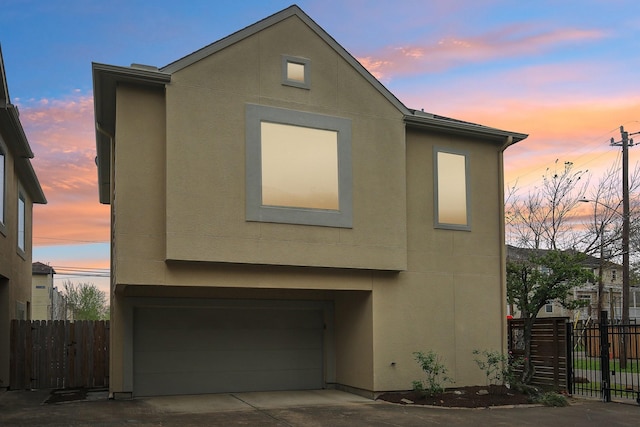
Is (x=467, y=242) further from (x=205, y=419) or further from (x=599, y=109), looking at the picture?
(x=205, y=419)

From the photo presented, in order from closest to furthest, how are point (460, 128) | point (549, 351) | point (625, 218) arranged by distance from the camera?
point (460, 128)
point (549, 351)
point (625, 218)

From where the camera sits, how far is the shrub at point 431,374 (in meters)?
14.8

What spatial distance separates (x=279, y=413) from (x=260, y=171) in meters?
4.83

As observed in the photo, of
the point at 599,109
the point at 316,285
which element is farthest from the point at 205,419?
the point at 599,109

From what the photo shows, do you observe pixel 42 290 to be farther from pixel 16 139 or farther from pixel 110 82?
pixel 110 82

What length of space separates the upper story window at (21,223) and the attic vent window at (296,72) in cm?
1194

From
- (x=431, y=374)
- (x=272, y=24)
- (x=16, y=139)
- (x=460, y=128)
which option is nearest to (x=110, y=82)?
(x=272, y=24)

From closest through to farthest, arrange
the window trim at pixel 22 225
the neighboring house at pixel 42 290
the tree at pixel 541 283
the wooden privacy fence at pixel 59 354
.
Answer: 1. the tree at pixel 541 283
2. the wooden privacy fence at pixel 59 354
3. the window trim at pixel 22 225
4. the neighboring house at pixel 42 290

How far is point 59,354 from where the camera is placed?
59.0 feet

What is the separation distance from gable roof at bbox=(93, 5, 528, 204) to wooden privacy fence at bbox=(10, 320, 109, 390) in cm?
455

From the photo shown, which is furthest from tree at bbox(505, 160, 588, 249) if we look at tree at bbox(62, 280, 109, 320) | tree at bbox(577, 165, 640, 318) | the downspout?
tree at bbox(62, 280, 109, 320)

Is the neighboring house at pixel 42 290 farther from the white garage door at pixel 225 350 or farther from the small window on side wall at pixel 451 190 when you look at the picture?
the small window on side wall at pixel 451 190

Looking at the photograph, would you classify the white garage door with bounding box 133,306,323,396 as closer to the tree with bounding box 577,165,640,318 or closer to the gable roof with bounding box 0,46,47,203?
the gable roof with bounding box 0,46,47,203

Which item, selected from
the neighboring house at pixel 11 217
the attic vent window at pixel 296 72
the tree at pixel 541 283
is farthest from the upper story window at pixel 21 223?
the tree at pixel 541 283
